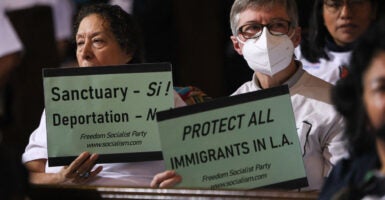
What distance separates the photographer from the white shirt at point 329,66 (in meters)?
5.55

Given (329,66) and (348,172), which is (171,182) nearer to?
(348,172)

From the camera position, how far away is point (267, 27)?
4488 millimetres

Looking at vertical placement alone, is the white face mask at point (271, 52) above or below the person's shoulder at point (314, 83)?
above

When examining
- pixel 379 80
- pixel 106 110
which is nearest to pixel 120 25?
pixel 106 110

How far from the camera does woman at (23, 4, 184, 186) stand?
437cm

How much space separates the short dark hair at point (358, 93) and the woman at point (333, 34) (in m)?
2.17

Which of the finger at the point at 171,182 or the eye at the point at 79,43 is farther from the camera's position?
the eye at the point at 79,43

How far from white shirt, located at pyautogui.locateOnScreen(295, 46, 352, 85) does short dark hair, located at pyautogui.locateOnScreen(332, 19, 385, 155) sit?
2.28m

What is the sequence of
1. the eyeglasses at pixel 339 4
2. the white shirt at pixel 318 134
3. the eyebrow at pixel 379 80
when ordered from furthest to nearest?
the eyeglasses at pixel 339 4 → the white shirt at pixel 318 134 → the eyebrow at pixel 379 80

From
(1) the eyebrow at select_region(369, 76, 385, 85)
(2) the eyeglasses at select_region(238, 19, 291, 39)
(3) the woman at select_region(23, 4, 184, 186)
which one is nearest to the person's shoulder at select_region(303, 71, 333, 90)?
(2) the eyeglasses at select_region(238, 19, 291, 39)

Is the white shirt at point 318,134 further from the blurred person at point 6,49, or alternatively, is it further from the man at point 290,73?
the blurred person at point 6,49

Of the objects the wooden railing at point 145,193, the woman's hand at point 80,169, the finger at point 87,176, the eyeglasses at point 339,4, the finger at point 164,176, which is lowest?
the finger at point 87,176

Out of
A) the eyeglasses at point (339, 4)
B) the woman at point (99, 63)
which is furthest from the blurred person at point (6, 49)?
the eyeglasses at point (339, 4)

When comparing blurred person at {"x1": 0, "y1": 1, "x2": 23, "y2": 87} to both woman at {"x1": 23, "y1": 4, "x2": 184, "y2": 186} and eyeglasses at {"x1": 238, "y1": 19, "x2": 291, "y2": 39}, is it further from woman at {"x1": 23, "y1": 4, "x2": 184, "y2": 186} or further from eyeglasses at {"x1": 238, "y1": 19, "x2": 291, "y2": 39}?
eyeglasses at {"x1": 238, "y1": 19, "x2": 291, "y2": 39}
